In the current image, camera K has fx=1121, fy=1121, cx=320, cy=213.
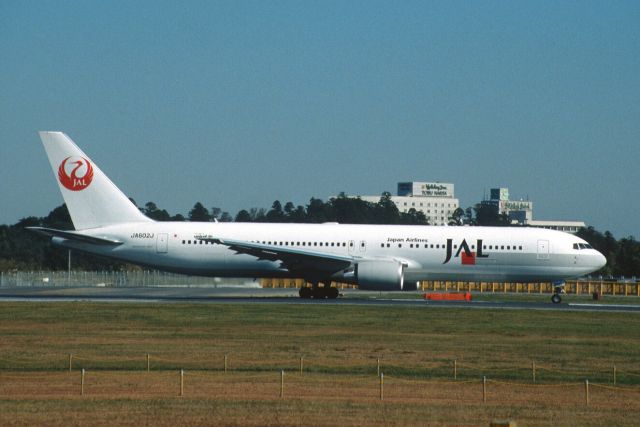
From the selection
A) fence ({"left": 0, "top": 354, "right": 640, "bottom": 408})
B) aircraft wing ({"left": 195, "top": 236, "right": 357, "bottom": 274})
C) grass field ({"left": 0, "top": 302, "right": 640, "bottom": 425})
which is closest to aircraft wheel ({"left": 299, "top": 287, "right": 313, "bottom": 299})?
aircraft wing ({"left": 195, "top": 236, "right": 357, "bottom": 274})

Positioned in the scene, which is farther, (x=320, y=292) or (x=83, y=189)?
(x=320, y=292)

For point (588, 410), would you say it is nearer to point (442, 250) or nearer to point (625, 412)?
point (625, 412)

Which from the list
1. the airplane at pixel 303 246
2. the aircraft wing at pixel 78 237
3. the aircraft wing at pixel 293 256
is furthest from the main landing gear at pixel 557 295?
the aircraft wing at pixel 78 237

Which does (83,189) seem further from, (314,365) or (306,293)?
(314,365)

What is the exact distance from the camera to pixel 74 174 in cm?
6253

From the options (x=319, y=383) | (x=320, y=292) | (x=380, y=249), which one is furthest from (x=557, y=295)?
(x=319, y=383)

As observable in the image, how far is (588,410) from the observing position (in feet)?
83.4

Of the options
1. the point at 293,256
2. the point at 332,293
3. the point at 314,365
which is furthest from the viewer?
the point at 332,293

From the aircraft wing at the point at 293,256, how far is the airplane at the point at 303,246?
63 mm

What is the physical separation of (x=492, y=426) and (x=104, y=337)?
24419mm

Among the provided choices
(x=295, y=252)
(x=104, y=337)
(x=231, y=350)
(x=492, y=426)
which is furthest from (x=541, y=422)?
(x=295, y=252)

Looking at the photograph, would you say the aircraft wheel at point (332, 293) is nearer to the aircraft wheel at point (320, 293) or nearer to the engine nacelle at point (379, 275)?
the aircraft wheel at point (320, 293)

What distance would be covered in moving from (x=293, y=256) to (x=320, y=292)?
452 centimetres

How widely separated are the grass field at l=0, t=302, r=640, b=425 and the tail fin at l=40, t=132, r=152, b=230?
9.52 meters
